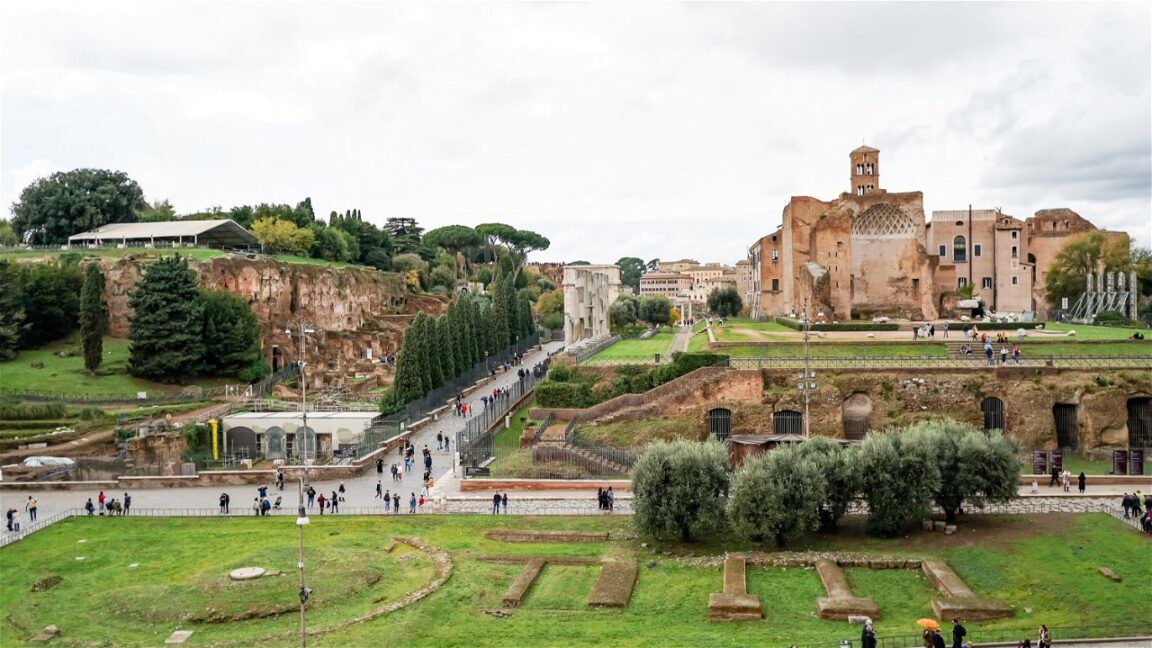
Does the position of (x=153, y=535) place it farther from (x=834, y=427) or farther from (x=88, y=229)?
(x=88, y=229)

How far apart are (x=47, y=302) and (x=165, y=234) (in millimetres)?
17001

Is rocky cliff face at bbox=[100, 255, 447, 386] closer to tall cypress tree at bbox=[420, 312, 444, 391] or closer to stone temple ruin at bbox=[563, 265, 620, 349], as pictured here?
stone temple ruin at bbox=[563, 265, 620, 349]

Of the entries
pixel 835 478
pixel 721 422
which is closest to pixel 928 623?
pixel 835 478

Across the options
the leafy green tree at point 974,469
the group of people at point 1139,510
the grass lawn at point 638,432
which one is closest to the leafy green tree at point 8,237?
the grass lawn at point 638,432

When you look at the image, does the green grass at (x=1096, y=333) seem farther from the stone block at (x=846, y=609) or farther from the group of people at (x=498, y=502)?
the stone block at (x=846, y=609)

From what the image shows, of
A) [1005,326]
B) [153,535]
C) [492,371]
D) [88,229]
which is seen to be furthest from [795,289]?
[88,229]

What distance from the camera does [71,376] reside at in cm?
5219

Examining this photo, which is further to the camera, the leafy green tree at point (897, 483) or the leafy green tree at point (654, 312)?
the leafy green tree at point (654, 312)

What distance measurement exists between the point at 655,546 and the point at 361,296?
219ft

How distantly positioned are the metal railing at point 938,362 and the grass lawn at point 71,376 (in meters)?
34.4

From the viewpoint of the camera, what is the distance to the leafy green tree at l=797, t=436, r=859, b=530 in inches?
1020

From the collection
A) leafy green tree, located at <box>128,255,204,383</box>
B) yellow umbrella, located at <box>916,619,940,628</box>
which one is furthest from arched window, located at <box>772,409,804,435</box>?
leafy green tree, located at <box>128,255,204,383</box>

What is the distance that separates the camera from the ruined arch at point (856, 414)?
40.1 m

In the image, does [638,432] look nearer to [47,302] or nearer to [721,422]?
[721,422]
